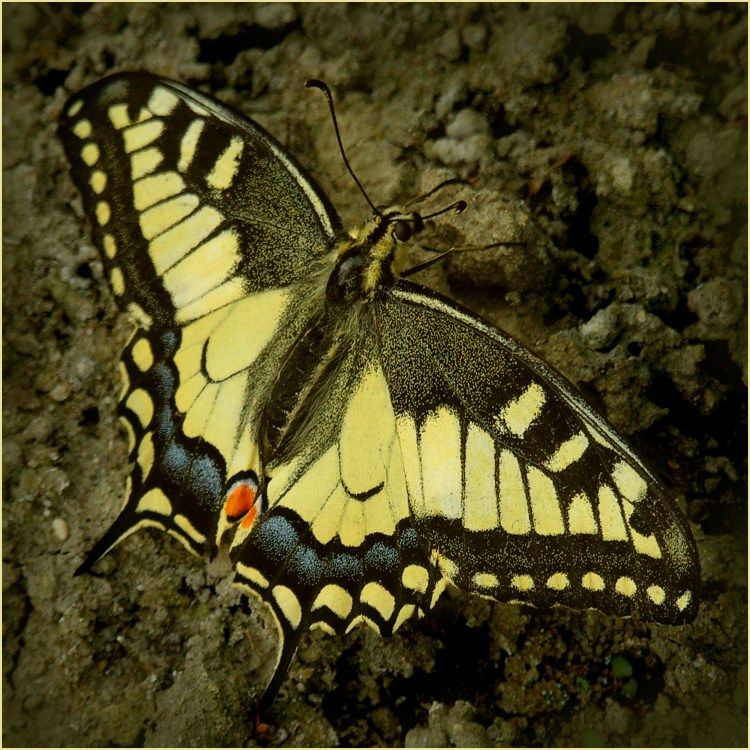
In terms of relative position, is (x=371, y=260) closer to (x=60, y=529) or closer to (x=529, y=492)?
(x=529, y=492)

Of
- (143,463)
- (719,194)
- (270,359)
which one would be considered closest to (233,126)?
(270,359)

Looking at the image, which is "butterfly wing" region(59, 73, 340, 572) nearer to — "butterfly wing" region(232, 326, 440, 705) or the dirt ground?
"butterfly wing" region(232, 326, 440, 705)

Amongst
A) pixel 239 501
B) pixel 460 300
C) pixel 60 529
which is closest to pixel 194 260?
pixel 239 501

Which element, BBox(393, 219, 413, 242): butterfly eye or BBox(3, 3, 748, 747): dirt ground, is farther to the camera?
BBox(3, 3, 748, 747): dirt ground

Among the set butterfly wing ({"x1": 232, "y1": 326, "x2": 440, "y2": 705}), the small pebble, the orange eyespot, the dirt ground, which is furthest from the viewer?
the small pebble

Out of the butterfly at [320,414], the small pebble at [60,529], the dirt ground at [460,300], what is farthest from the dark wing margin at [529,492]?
the small pebble at [60,529]

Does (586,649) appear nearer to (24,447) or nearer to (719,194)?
(719,194)

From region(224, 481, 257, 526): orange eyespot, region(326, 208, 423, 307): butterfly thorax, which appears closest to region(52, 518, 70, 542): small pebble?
region(224, 481, 257, 526): orange eyespot
